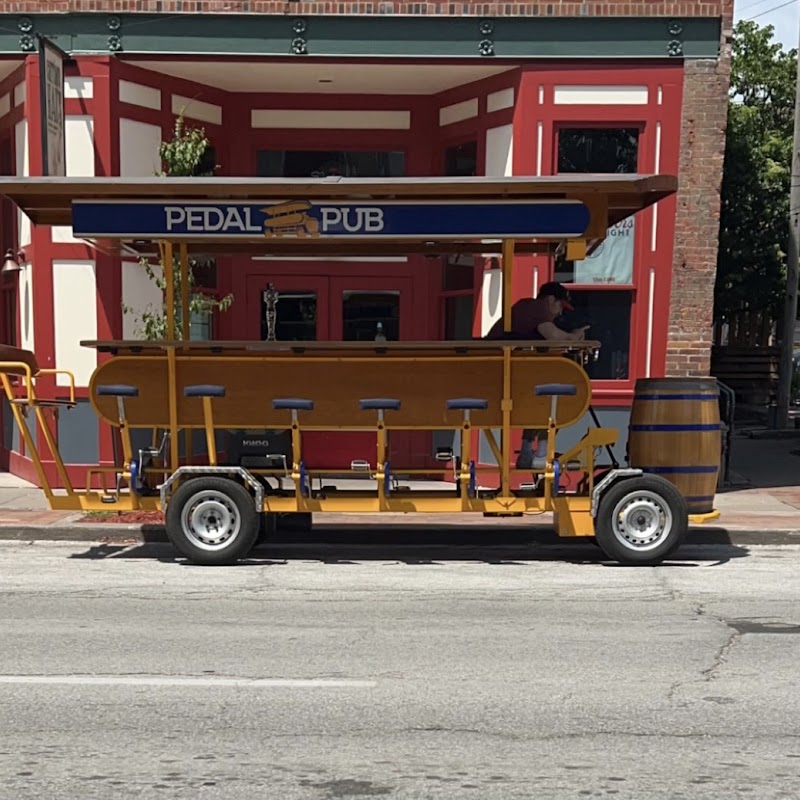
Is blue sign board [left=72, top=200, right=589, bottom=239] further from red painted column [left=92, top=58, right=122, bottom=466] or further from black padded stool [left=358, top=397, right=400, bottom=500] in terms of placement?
red painted column [left=92, top=58, right=122, bottom=466]

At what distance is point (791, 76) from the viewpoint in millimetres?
23188

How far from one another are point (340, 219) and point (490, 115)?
15.3 feet

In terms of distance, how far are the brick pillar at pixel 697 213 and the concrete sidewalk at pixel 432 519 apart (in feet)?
5.74

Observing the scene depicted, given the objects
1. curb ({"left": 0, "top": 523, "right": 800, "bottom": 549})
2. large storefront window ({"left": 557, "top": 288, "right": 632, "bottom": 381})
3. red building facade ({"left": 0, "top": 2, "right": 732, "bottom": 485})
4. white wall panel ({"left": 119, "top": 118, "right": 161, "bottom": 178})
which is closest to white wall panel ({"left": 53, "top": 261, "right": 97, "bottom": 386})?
red building facade ({"left": 0, "top": 2, "right": 732, "bottom": 485})

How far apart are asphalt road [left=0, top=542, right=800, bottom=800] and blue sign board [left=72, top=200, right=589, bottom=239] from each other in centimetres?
274

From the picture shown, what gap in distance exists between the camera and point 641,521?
7.73m

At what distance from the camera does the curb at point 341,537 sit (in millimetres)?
8859

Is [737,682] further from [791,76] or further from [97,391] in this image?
[791,76]

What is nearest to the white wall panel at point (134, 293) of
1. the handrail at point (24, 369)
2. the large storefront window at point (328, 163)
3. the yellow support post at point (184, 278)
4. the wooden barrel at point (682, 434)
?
the large storefront window at point (328, 163)

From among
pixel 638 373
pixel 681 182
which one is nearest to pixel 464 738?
pixel 638 373

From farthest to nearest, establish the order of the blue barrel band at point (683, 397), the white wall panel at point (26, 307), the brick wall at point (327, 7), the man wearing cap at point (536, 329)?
the white wall panel at point (26, 307) → the brick wall at point (327, 7) → the man wearing cap at point (536, 329) → the blue barrel band at point (683, 397)

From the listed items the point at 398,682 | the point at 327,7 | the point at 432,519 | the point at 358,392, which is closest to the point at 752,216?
the point at 327,7

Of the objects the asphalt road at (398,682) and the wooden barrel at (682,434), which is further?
the wooden barrel at (682,434)

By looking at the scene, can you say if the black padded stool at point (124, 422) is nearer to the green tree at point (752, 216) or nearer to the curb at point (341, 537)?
the curb at point (341, 537)
